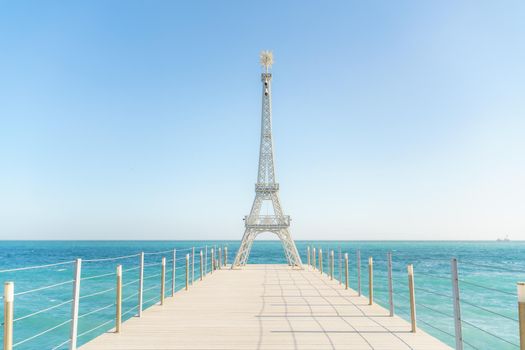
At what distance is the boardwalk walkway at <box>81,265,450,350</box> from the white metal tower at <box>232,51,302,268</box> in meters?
13.1

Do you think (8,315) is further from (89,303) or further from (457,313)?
(89,303)

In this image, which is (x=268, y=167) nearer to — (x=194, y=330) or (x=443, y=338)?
(x=443, y=338)

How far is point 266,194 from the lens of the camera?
2422 cm

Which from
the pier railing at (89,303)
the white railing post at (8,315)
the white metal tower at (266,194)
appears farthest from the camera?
the white metal tower at (266,194)

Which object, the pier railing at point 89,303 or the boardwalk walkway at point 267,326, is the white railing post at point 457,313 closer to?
the boardwalk walkway at point 267,326

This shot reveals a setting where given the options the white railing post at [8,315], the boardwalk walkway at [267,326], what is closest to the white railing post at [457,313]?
the boardwalk walkway at [267,326]

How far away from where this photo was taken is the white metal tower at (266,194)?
2230 cm

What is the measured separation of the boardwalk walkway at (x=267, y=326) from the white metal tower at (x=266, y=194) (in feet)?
43.0

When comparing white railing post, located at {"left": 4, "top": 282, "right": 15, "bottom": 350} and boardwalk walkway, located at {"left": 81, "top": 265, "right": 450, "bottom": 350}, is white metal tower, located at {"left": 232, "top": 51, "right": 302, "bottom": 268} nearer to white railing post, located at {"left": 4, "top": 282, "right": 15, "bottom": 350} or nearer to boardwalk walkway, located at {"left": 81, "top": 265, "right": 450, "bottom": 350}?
boardwalk walkway, located at {"left": 81, "top": 265, "right": 450, "bottom": 350}

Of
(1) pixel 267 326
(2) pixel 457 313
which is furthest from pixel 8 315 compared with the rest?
(2) pixel 457 313

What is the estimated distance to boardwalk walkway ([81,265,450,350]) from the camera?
4.88 meters

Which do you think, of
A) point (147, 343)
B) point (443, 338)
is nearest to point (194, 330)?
point (147, 343)

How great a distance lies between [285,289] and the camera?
34.1ft

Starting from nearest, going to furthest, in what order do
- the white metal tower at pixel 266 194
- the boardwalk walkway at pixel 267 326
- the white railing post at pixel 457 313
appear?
the white railing post at pixel 457 313 < the boardwalk walkway at pixel 267 326 < the white metal tower at pixel 266 194
